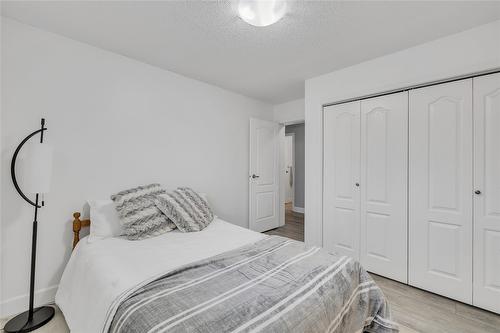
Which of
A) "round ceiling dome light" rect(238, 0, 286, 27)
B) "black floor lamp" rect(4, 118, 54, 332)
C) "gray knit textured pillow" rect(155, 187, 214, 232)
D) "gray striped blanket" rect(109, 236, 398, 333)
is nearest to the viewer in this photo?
"gray striped blanket" rect(109, 236, 398, 333)

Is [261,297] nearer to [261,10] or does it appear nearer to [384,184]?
A: [261,10]

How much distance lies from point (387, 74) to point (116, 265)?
10.3 ft

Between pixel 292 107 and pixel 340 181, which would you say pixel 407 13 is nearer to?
pixel 340 181

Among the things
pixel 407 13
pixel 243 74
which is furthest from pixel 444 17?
pixel 243 74

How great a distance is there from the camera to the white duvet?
132 cm

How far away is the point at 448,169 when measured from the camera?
2.18 meters

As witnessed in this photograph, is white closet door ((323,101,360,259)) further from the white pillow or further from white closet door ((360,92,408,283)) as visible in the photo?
the white pillow

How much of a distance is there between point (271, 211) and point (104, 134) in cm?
300

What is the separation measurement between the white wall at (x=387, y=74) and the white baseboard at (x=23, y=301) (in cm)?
293

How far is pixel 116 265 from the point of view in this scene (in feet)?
5.11

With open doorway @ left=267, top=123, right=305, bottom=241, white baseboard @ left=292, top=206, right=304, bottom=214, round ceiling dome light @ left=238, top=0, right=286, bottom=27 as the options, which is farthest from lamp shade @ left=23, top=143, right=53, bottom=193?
white baseboard @ left=292, top=206, right=304, bottom=214

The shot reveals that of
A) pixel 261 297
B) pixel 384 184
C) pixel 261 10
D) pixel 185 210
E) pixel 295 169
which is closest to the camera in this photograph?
pixel 261 297

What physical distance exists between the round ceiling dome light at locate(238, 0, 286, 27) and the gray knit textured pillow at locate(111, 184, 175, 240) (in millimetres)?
1929

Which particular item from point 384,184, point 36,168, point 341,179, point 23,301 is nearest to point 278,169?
point 341,179
